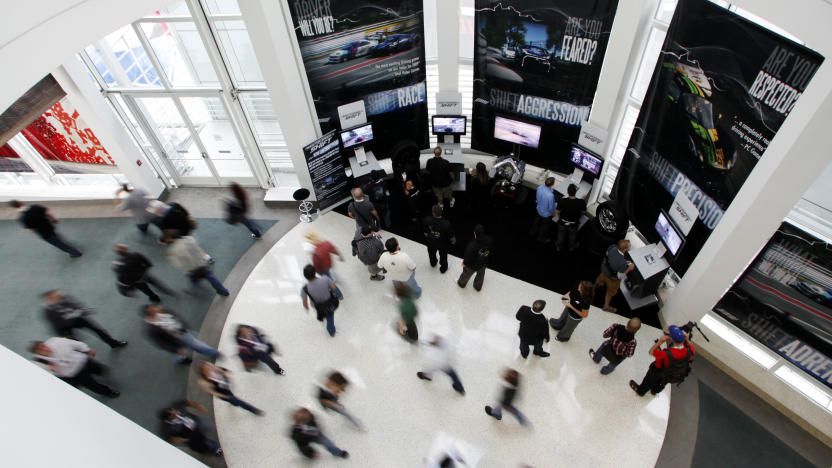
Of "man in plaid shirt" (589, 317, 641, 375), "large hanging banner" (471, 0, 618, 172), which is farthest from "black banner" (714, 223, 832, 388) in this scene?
"large hanging banner" (471, 0, 618, 172)

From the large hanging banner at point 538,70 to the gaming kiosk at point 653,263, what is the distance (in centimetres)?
244

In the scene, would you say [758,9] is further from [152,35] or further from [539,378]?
[152,35]

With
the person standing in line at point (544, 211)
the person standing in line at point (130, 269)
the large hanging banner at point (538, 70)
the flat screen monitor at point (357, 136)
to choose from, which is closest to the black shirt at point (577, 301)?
the person standing in line at point (544, 211)

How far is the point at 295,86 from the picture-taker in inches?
303

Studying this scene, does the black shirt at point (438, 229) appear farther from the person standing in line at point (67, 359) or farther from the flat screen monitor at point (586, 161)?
the person standing in line at point (67, 359)

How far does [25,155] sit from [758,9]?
486 inches

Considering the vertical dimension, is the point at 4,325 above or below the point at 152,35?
below

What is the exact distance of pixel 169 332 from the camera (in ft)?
18.5

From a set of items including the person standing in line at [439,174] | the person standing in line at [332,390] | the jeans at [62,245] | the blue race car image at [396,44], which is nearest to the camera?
the person standing in line at [332,390]

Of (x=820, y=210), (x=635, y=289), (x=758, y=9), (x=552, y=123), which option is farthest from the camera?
(x=552, y=123)

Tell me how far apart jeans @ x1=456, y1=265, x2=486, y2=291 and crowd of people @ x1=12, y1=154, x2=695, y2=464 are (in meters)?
0.02

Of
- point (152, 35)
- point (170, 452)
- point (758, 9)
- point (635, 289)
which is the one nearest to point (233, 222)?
point (152, 35)

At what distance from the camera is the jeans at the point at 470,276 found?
6732 millimetres

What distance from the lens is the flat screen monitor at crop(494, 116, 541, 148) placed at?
8406 mm
